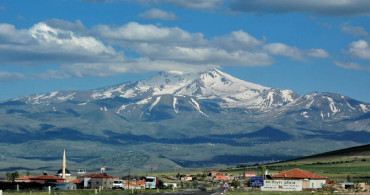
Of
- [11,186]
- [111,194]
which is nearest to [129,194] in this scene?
[111,194]

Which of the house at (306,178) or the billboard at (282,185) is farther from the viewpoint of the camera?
the house at (306,178)

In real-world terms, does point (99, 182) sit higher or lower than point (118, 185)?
higher

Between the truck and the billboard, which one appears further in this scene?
the truck

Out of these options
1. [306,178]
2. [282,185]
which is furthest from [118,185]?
[282,185]

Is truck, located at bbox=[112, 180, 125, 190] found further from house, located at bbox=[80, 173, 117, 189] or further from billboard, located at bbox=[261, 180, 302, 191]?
billboard, located at bbox=[261, 180, 302, 191]

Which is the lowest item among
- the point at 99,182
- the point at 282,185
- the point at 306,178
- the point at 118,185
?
the point at 282,185

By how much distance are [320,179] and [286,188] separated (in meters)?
31.0

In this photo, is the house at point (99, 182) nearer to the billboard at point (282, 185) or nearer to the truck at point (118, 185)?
the truck at point (118, 185)

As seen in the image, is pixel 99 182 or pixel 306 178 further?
pixel 99 182

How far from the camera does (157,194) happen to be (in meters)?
131

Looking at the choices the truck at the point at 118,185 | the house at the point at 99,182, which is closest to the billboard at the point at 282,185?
the truck at the point at 118,185

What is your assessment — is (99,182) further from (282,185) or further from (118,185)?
(282,185)

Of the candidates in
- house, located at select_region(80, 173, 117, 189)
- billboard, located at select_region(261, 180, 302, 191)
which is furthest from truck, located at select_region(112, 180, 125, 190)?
billboard, located at select_region(261, 180, 302, 191)

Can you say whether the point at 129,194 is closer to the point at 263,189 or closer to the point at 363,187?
the point at 263,189
